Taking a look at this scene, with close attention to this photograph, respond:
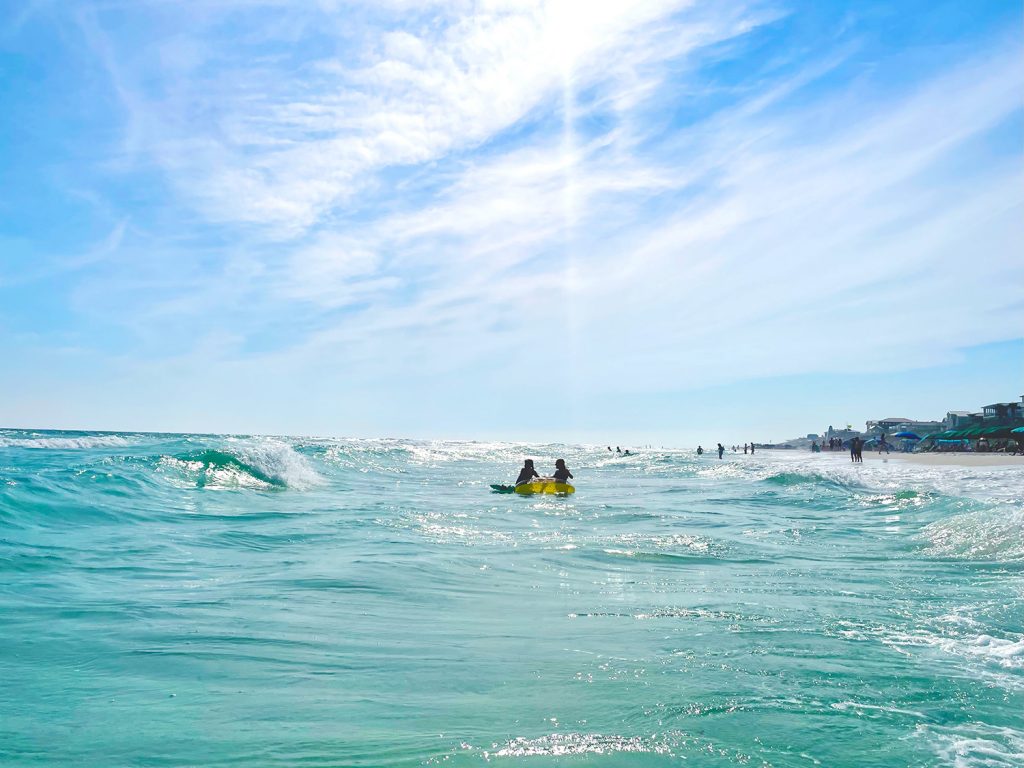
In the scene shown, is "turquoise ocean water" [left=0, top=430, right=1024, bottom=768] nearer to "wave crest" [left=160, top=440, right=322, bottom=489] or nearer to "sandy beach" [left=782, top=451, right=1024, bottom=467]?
"wave crest" [left=160, top=440, right=322, bottom=489]

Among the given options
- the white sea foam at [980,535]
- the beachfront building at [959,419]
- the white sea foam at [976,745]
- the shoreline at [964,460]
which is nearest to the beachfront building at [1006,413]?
the beachfront building at [959,419]

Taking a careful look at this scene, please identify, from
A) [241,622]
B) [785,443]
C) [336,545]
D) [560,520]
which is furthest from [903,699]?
[785,443]

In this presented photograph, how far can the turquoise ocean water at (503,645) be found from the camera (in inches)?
181

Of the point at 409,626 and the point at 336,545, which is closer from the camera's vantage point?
the point at 409,626

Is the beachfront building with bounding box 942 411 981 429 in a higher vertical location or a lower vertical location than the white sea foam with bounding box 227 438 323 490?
higher

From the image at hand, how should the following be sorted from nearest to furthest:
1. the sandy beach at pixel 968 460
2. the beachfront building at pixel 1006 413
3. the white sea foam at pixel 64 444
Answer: the sandy beach at pixel 968 460 → the white sea foam at pixel 64 444 → the beachfront building at pixel 1006 413

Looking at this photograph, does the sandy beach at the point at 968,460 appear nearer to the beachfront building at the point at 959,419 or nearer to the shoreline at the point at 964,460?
the shoreline at the point at 964,460

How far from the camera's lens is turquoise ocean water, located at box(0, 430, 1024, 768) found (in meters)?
4.60

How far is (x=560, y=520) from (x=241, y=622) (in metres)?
11.3

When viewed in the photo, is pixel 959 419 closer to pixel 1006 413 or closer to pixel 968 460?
pixel 1006 413

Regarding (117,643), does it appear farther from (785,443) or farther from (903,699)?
(785,443)

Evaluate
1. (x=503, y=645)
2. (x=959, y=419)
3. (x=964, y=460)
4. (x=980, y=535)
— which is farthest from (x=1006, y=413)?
(x=503, y=645)

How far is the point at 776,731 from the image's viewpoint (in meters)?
4.79

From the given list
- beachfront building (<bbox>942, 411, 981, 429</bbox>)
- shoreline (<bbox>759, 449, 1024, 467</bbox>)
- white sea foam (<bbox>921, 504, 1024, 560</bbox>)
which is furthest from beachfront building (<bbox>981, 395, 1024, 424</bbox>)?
white sea foam (<bbox>921, 504, 1024, 560</bbox>)
